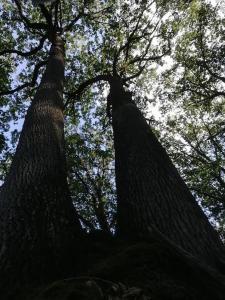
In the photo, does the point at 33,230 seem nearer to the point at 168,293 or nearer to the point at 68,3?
the point at 168,293

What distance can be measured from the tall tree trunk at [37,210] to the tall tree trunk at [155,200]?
80 centimetres

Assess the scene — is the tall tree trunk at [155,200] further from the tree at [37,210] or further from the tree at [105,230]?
the tree at [37,210]

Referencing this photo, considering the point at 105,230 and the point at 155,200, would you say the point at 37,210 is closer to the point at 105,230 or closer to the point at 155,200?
the point at 105,230

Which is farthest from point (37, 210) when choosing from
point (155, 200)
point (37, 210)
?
point (155, 200)

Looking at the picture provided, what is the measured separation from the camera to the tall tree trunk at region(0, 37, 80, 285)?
3152mm

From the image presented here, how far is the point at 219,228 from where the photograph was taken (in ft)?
64.4

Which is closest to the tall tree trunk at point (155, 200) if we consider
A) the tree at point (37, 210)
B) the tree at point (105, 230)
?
the tree at point (105, 230)

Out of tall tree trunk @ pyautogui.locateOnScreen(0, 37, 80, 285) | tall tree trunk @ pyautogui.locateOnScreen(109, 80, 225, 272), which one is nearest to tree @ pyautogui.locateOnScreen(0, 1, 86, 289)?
tall tree trunk @ pyautogui.locateOnScreen(0, 37, 80, 285)

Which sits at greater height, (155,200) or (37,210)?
(37,210)

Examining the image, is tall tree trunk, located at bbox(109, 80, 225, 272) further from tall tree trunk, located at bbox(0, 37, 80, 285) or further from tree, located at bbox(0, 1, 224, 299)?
tall tree trunk, located at bbox(0, 37, 80, 285)

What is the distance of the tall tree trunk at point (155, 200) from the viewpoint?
3404 mm

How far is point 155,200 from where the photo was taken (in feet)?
13.2

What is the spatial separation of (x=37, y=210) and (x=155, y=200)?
4.90 ft

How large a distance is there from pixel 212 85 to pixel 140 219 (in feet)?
44.1
